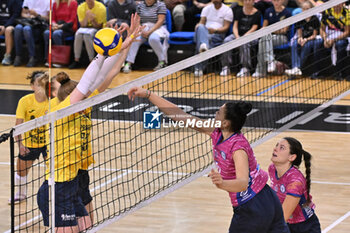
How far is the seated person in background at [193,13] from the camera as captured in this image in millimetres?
18219

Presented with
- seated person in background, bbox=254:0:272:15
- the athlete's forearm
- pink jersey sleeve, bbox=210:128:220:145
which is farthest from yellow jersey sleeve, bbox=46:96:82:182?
seated person in background, bbox=254:0:272:15

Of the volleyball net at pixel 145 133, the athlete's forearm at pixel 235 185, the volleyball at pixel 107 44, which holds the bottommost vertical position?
the volleyball net at pixel 145 133

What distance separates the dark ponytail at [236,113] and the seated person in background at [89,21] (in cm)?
1228

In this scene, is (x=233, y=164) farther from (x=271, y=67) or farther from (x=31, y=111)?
(x=271, y=67)

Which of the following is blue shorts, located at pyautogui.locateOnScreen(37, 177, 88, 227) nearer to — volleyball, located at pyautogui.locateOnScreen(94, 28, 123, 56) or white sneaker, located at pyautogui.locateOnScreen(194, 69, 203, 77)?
volleyball, located at pyautogui.locateOnScreen(94, 28, 123, 56)

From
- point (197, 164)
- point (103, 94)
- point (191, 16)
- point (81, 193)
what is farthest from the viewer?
point (191, 16)

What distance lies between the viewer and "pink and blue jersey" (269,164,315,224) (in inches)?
262

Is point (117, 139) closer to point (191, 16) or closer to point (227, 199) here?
point (227, 199)

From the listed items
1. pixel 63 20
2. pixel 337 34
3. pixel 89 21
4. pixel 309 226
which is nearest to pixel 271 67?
pixel 337 34

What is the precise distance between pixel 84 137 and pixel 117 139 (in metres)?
5.43

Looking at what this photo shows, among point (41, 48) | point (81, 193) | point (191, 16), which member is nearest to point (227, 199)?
point (81, 193)

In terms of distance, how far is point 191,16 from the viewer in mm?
18297

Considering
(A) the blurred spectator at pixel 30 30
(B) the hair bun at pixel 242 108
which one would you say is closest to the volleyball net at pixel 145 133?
(B) the hair bun at pixel 242 108

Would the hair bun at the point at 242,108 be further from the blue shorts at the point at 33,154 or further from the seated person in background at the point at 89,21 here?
the seated person in background at the point at 89,21
